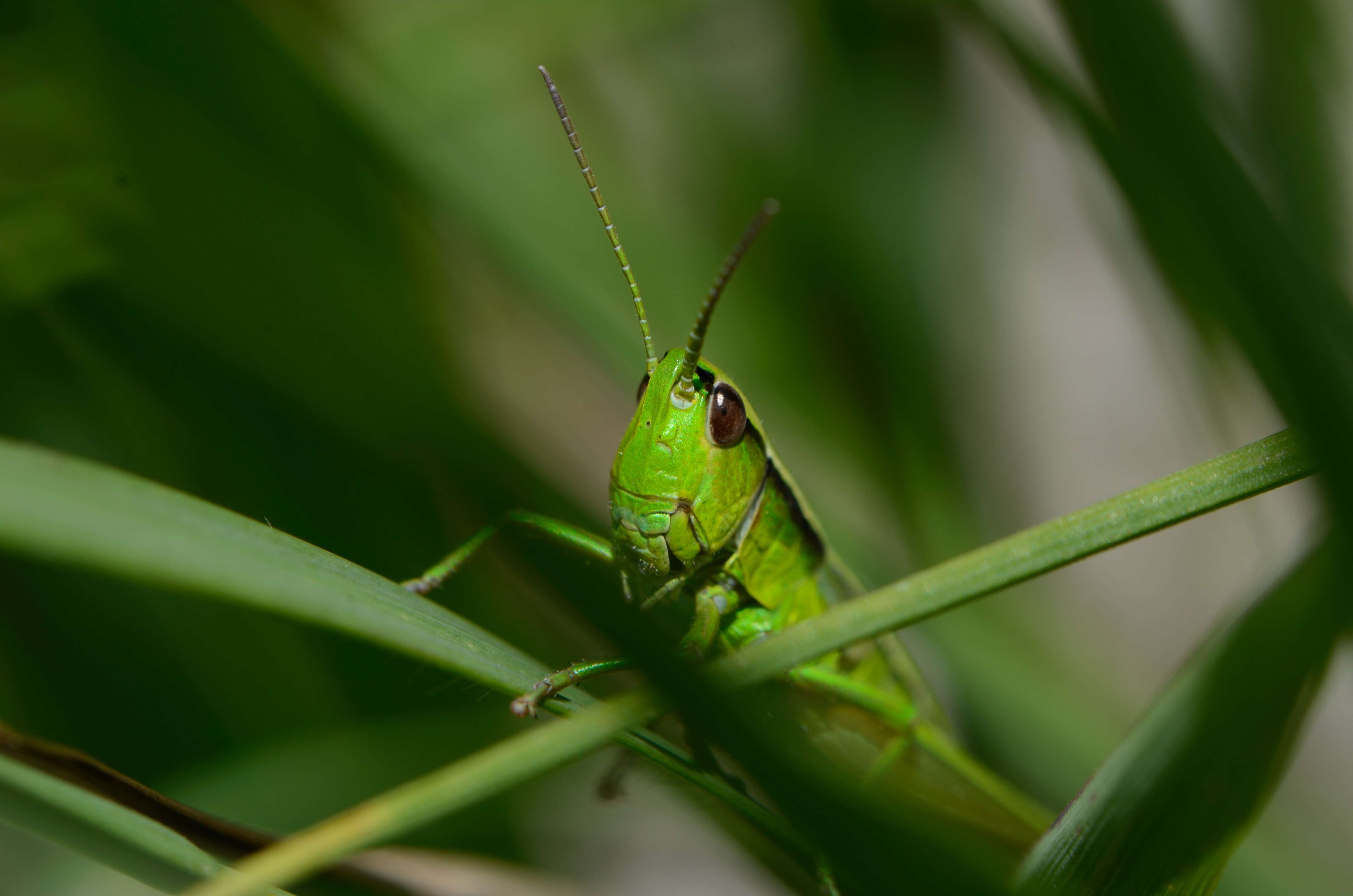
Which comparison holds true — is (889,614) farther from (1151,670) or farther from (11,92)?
(1151,670)

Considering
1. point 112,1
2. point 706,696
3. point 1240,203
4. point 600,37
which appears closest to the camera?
point 706,696

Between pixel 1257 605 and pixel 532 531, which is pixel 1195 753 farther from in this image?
pixel 532 531

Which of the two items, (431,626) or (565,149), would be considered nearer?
(431,626)

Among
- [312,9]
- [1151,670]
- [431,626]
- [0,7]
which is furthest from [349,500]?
[1151,670]

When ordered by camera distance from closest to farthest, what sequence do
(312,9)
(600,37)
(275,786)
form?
(275,786) → (312,9) → (600,37)

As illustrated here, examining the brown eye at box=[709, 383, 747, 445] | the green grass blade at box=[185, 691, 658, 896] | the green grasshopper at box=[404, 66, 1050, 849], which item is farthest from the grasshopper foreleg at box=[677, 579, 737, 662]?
the green grass blade at box=[185, 691, 658, 896]

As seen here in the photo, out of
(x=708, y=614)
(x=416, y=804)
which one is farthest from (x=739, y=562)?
(x=416, y=804)
